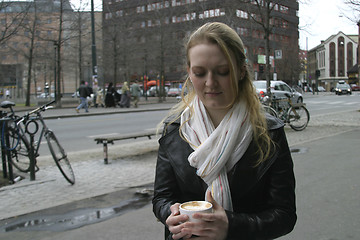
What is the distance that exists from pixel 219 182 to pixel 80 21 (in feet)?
89.0

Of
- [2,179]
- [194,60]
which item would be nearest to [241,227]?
[194,60]

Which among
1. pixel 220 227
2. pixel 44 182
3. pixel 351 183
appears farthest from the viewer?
pixel 44 182

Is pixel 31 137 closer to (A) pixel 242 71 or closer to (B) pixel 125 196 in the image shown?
(B) pixel 125 196

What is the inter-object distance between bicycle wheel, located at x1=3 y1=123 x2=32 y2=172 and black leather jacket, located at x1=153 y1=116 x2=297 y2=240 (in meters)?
5.12

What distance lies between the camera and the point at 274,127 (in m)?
1.63

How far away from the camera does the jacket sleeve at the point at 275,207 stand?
Answer: 1489 mm

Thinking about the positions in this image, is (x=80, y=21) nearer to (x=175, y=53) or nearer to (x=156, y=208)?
(x=175, y=53)

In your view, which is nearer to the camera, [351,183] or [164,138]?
[164,138]

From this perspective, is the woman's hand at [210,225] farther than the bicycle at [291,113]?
No

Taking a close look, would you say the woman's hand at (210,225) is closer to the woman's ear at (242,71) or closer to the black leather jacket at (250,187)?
the black leather jacket at (250,187)

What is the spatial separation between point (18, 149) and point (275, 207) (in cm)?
570

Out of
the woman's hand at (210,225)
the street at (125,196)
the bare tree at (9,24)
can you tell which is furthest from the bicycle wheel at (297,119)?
the woman's hand at (210,225)

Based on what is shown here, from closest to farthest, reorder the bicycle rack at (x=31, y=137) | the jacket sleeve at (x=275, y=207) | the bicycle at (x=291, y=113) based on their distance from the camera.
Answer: the jacket sleeve at (x=275, y=207) → the bicycle rack at (x=31, y=137) → the bicycle at (x=291, y=113)

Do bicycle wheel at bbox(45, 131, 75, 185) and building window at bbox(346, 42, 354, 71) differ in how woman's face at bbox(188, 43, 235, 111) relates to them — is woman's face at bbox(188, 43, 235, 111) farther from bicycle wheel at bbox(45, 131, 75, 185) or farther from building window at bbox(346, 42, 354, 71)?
building window at bbox(346, 42, 354, 71)
